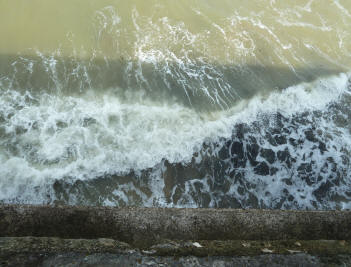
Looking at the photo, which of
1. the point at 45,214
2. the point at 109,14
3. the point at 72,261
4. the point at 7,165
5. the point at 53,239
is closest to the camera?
the point at 72,261

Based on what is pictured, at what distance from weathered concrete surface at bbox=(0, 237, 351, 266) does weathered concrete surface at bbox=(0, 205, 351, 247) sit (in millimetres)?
295

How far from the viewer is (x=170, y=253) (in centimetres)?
388

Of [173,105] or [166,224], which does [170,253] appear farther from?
[173,105]

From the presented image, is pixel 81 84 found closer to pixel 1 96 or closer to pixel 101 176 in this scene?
pixel 1 96

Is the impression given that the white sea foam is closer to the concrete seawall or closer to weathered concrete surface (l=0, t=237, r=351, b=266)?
the concrete seawall

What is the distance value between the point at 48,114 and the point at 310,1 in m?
10.3

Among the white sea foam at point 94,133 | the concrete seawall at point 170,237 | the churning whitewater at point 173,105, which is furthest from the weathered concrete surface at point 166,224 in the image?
the white sea foam at point 94,133

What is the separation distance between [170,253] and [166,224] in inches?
24.3

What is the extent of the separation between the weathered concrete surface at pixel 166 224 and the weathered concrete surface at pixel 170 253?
11.6 inches

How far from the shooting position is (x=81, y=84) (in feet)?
28.6

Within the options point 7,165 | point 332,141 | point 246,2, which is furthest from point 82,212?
point 246,2

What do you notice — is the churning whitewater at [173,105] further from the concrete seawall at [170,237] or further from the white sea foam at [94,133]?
the concrete seawall at [170,237]

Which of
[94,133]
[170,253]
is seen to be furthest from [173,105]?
[170,253]

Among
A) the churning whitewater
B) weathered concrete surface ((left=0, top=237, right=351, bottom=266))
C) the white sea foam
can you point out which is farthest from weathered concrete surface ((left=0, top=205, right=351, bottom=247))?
the white sea foam
